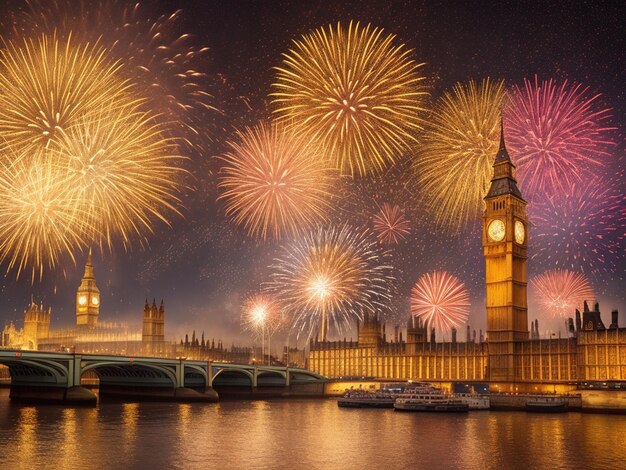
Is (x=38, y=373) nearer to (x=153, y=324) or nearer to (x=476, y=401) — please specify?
(x=476, y=401)

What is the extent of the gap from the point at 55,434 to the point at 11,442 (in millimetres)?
4785

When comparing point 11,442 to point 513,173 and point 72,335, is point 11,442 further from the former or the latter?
point 72,335

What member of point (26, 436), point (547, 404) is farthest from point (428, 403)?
point (26, 436)

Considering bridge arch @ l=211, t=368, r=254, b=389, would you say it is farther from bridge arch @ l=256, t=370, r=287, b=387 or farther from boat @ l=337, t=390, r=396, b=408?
boat @ l=337, t=390, r=396, b=408

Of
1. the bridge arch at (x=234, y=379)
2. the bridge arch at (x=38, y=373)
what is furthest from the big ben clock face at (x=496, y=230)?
the bridge arch at (x=38, y=373)

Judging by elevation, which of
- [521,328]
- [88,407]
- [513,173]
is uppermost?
[513,173]

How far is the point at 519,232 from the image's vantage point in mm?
103188

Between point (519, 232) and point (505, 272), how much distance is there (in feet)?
21.9

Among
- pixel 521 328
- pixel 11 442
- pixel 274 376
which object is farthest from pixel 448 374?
pixel 11 442

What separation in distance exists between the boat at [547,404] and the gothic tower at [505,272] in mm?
16297

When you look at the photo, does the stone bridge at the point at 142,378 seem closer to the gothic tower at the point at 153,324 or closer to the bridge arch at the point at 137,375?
the bridge arch at the point at 137,375

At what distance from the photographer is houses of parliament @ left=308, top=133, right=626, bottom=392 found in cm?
9062

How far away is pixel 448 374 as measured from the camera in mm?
111500

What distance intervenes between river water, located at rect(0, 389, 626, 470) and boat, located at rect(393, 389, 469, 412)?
3.18m
